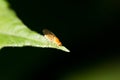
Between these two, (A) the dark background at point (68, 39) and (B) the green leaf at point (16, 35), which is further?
(A) the dark background at point (68, 39)

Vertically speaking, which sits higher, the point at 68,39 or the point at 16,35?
the point at 68,39

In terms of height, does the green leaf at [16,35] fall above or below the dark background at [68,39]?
below

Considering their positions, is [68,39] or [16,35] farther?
[68,39]

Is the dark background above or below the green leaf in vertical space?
above
